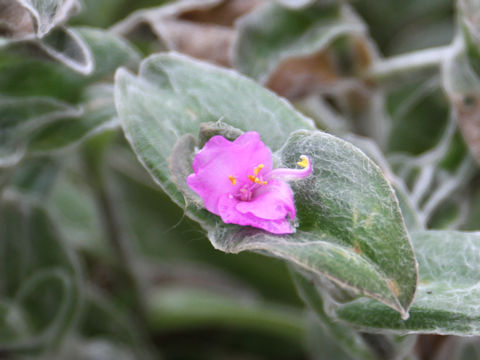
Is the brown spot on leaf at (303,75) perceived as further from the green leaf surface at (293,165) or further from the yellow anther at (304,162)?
the yellow anther at (304,162)

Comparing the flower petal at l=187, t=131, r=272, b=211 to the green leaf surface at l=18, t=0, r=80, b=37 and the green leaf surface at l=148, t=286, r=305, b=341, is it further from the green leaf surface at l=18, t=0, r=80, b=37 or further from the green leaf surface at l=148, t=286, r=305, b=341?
the green leaf surface at l=148, t=286, r=305, b=341

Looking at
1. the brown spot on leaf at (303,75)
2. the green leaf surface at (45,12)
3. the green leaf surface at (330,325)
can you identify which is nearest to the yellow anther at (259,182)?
the green leaf surface at (330,325)

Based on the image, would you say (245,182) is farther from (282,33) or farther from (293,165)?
(282,33)

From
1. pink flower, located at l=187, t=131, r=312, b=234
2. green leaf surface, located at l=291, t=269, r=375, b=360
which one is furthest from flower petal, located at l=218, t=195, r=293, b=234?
green leaf surface, located at l=291, t=269, r=375, b=360

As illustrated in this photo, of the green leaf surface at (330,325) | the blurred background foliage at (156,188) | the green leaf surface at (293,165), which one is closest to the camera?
the green leaf surface at (293,165)

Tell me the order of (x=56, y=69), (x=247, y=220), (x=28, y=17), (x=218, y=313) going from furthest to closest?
1. (x=218, y=313)
2. (x=56, y=69)
3. (x=28, y=17)
4. (x=247, y=220)

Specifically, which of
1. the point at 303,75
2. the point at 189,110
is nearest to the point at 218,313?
the point at 303,75
